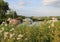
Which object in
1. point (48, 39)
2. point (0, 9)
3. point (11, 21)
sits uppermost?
point (11, 21)

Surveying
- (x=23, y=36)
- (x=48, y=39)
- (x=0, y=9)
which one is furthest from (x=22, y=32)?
(x=0, y=9)

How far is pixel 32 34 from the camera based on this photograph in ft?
20.7

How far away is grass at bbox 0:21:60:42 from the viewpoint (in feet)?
19.5

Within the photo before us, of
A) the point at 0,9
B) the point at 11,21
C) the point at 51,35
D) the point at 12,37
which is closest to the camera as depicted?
the point at 12,37

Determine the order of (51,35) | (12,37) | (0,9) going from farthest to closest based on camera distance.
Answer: (0,9), (51,35), (12,37)

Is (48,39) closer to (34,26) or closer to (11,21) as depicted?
(34,26)

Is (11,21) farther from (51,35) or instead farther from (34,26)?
(51,35)

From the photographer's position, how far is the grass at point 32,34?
19.5 ft

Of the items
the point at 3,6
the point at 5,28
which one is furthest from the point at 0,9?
the point at 5,28

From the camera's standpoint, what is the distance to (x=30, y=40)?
20.2ft

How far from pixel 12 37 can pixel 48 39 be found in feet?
3.40

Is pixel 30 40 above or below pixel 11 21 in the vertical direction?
below

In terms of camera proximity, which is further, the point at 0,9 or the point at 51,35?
the point at 0,9

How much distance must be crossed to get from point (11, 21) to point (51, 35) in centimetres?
124
